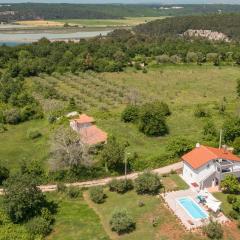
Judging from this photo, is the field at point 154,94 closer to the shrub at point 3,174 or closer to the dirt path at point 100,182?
the dirt path at point 100,182

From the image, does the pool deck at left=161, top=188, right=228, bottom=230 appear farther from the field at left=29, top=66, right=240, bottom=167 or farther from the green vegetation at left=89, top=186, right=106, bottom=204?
the field at left=29, top=66, right=240, bottom=167

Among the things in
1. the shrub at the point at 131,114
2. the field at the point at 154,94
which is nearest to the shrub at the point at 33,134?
the field at the point at 154,94

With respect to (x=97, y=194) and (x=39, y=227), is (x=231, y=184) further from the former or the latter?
(x=39, y=227)

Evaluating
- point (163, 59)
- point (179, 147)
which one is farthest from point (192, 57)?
point (179, 147)

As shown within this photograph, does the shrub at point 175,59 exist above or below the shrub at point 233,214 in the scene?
below

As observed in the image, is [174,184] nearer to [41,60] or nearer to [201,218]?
[201,218]

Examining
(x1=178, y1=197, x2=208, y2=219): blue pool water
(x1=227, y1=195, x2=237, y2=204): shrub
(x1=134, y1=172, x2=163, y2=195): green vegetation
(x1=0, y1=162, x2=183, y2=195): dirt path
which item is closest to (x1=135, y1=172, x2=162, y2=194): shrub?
(x1=134, y1=172, x2=163, y2=195): green vegetation
